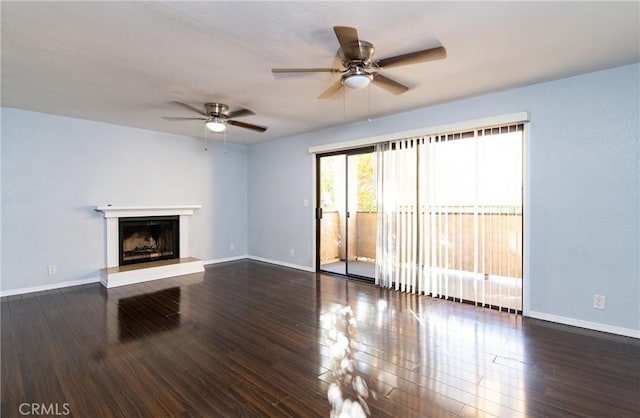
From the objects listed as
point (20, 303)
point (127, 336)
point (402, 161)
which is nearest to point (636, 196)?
point (402, 161)

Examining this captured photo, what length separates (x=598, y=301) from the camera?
294 centimetres

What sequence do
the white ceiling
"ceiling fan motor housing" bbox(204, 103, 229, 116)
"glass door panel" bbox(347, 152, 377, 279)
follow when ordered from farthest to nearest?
"glass door panel" bbox(347, 152, 377, 279)
"ceiling fan motor housing" bbox(204, 103, 229, 116)
the white ceiling

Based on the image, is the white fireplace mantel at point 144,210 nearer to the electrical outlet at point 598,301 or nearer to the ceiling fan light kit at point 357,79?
the ceiling fan light kit at point 357,79

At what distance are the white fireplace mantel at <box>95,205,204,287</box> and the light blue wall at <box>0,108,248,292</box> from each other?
15 centimetres

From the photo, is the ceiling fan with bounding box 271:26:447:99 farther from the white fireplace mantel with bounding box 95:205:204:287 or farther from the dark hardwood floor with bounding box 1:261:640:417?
the white fireplace mantel with bounding box 95:205:204:287

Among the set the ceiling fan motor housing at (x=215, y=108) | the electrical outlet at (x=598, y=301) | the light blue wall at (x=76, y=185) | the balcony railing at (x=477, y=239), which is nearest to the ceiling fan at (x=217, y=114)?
the ceiling fan motor housing at (x=215, y=108)

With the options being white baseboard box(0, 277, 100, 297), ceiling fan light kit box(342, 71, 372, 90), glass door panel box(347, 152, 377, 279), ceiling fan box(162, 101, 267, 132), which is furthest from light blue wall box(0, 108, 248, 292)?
ceiling fan light kit box(342, 71, 372, 90)

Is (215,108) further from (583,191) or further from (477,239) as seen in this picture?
(583,191)

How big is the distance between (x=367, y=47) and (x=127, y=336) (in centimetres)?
323

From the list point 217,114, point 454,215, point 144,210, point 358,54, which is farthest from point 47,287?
point 454,215

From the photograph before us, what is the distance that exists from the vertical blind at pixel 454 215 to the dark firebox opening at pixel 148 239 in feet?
12.1

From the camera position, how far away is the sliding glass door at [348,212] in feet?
16.4

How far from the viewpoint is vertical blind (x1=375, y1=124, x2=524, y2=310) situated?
346cm

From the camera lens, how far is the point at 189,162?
5859 millimetres
